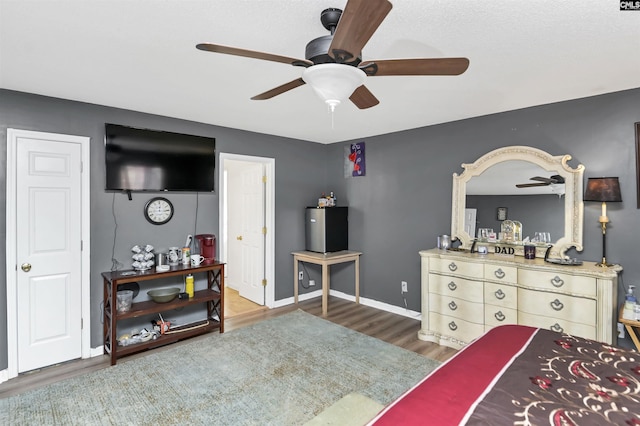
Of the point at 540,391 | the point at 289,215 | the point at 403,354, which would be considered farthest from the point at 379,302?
the point at 540,391

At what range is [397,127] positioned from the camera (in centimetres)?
419

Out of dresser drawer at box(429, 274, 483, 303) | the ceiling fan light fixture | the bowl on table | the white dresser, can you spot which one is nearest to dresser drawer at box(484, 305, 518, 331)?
the white dresser

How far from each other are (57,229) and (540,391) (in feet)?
12.3

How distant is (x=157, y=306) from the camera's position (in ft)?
10.8

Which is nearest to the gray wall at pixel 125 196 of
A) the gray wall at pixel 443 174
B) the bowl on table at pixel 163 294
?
the bowl on table at pixel 163 294

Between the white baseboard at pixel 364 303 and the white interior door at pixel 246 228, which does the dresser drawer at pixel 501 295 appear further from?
the white interior door at pixel 246 228

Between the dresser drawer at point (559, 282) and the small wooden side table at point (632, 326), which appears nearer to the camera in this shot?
the small wooden side table at point (632, 326)

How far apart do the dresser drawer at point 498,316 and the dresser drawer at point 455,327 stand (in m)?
0.10

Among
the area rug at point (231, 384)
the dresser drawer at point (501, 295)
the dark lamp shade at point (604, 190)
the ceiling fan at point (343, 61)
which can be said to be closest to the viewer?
the ceiling fan at point (343, 61)

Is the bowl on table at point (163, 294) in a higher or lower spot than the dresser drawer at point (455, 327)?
higher

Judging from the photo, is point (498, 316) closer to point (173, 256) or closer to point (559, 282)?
point (559, 282)

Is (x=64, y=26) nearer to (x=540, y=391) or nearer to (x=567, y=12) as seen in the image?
(x=567, y=12)

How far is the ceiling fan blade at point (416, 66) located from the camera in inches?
58.8

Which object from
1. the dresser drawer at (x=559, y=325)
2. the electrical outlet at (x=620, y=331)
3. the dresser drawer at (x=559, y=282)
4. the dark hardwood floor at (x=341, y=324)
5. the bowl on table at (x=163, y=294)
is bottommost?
the dark hardwood floor at (x=341, y=324)
